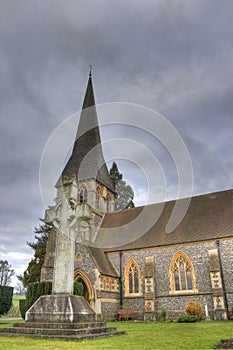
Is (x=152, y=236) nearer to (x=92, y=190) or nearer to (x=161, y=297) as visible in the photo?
(x=161, y=297)

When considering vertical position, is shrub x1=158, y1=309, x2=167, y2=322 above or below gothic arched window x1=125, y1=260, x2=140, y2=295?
below

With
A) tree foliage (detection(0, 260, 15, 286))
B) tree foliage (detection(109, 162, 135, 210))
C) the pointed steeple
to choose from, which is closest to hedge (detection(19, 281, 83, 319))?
the pointed steeple

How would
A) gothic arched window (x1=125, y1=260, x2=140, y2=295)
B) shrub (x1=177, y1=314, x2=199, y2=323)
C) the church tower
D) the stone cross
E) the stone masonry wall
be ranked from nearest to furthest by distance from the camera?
1. the stone cross
2. shrub (x1=177, y1=314, x2=199, y2=323)
3. the stone masonry wall
4. gothic arched window (x1=125, y1=260, x2=140, y2=295)
5. the church tower

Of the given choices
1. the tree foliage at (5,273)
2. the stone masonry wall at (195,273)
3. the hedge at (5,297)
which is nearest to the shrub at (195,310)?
the stone masonry wall at (195,273)

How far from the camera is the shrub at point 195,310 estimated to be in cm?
1915

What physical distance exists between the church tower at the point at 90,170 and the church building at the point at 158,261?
1961mm

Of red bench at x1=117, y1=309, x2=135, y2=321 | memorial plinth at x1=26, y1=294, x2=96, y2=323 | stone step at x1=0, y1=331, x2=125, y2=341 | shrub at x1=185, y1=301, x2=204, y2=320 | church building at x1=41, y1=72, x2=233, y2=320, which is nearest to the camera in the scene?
stone step at x1=0, y1=331, x2=125, y2=341

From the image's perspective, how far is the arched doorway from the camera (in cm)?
2158

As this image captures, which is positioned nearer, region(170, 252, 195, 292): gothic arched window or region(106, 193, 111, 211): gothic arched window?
region(170, 252, 195, 292): gothic arched window

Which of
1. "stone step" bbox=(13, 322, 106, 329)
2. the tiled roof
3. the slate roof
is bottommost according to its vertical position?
"stone step" bbox=(13, 322, 106, 329)

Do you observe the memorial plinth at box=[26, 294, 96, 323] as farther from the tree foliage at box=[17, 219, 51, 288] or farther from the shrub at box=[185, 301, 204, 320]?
the tree foliage at box=[17, 219, 51, 288]

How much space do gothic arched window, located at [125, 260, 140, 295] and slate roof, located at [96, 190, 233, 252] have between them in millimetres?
1445

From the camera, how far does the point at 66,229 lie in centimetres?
1117

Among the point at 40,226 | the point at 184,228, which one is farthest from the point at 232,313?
the point at 40,226
